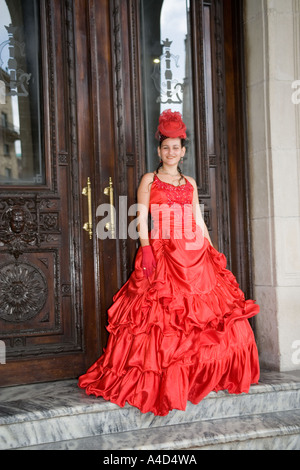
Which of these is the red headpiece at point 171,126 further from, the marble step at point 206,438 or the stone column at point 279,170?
the marble step at point 206,438

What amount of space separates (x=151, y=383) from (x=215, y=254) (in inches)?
38.3

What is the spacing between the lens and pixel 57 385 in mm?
3543

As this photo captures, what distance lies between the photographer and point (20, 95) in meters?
3.69

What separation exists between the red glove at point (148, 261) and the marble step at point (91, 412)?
0.84 m

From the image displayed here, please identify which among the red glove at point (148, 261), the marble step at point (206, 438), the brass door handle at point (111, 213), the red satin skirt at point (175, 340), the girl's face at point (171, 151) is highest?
the girl's face at point (171, 151)

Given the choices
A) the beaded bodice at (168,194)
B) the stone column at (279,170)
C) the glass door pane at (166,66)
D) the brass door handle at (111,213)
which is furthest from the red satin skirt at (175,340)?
the glass door pane at (166,66)

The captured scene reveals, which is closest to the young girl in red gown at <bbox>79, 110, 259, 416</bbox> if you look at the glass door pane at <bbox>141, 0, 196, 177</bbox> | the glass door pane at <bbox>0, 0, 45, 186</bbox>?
the glass door pane at <bbox>141, 0, 196, 177</bbox>

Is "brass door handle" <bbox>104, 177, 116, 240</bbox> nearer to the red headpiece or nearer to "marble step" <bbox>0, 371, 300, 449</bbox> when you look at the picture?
the red headpiece

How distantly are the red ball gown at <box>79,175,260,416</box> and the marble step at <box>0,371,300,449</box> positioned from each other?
0.09 m

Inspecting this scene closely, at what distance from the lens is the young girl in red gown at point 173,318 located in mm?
3049

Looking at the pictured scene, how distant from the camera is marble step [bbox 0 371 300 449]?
293cm

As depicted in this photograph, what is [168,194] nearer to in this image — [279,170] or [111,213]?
[111,213]

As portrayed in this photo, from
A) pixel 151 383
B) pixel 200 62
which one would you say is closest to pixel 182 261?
pixel 151 383
